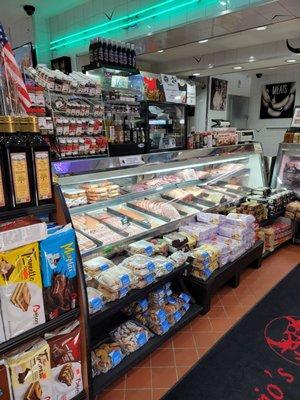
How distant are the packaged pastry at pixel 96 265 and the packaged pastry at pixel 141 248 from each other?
313 millimetres

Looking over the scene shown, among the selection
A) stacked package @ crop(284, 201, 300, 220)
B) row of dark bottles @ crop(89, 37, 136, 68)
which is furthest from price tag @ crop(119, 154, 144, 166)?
stacked package @ crop(284, 201, 300, 220)

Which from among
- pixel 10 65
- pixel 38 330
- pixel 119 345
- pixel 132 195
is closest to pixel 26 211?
pixel 38 330

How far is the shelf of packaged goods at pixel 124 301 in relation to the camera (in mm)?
2072

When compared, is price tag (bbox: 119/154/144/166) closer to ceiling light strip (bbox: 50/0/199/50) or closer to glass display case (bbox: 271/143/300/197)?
glass display case (bbox: 271/143/300/197)

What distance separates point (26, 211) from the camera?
5.03ft

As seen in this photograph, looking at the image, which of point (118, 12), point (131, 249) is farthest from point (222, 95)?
point (131, 249)

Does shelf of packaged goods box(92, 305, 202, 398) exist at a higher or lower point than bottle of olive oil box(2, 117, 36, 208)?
lower

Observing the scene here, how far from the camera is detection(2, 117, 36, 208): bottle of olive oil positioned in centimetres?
144

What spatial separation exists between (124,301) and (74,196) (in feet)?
3.50

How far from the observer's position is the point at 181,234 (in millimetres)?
3281

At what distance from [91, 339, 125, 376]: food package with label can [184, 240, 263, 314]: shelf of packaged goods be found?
103 centimetres

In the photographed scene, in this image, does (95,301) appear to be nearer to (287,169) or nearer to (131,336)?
(131,336)

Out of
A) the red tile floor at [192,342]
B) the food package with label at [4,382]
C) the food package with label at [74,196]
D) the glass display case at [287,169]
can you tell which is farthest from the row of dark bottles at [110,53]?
the glass display case at [287,169]

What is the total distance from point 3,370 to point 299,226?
483 centimetres
